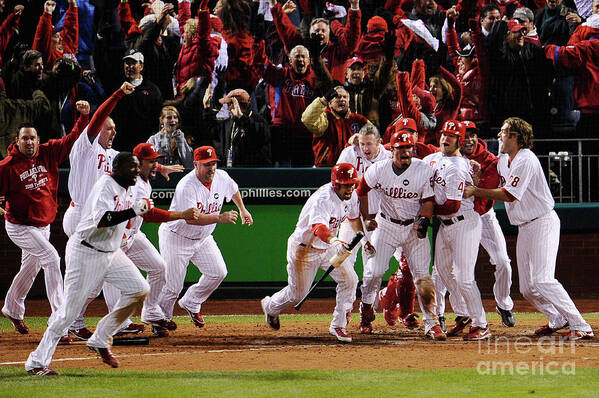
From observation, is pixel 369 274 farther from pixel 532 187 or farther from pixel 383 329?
pixel 532 187

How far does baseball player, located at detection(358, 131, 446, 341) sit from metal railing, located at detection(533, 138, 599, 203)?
4318 mm

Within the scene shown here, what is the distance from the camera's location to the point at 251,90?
12.9 metres

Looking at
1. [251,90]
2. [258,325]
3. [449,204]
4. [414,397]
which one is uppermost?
[251,90]

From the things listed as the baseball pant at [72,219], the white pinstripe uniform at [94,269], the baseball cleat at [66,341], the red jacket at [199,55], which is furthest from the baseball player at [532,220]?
the red jacket at [199,55]

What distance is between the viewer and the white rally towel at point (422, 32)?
1333cm

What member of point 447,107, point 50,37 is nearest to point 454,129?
point 447,107

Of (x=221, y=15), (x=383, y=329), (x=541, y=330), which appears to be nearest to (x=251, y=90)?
(x=221, y=15)

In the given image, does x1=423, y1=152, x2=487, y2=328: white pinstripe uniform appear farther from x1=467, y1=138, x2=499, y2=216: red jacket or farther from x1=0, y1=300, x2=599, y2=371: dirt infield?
x1=467, y1=138, x2=499, y2=216: red jacket

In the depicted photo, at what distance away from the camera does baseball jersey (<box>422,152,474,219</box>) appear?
26.6ft

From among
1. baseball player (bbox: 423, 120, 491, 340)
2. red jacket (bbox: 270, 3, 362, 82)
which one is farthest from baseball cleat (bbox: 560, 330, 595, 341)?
red jacket (bbox: 270, 3, 362, 82)

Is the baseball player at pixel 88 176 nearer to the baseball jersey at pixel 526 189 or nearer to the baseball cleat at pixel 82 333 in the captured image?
the baseball cleat at pixel 82 333

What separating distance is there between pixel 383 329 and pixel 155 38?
19.3 feet

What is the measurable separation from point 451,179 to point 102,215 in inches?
132

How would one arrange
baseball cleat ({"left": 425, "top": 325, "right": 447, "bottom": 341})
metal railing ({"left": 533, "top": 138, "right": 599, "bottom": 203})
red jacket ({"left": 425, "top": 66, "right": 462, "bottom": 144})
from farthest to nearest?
red jacket ({"left": 425, "top": 66, "right": 462, "bottom": 144}) < metal railing ({"left": 533, "top": 138, "right": 599, "bottom": 203}) < baseball cleat ({"left": 425, "top": 325, "right": 447, "bottom": 341})
